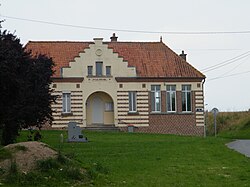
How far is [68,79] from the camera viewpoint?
49.1 m

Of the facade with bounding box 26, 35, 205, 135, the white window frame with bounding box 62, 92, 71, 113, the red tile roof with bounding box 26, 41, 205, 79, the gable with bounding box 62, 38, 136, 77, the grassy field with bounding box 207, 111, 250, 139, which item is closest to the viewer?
the white window frame with bounding box 62, 92, 71, 113

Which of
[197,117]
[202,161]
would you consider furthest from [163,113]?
[202,161]

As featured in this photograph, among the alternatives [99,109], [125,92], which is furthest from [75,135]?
[99,109]

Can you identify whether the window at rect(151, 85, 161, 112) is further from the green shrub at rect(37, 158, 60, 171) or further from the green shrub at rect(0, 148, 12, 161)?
the green shrub at rect(37, 158, 60, 171)

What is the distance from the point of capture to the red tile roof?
50469mm

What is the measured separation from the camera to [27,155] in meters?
14.7

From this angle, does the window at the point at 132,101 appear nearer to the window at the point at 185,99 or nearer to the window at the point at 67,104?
the window at the point at 185,99

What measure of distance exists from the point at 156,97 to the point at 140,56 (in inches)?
192

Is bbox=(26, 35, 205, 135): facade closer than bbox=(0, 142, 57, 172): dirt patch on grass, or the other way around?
bbox=(0, 142, 57, 172): dirt patch on grass

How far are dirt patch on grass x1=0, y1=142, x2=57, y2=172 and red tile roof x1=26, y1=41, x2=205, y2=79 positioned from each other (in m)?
33.6

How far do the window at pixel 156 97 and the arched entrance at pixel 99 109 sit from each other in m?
3.92

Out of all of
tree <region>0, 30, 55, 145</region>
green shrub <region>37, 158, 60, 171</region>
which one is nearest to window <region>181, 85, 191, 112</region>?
tree <region>0, 30, 55, 145</region>

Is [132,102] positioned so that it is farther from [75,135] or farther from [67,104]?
[75,135]

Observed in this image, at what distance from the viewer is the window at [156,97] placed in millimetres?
50188
